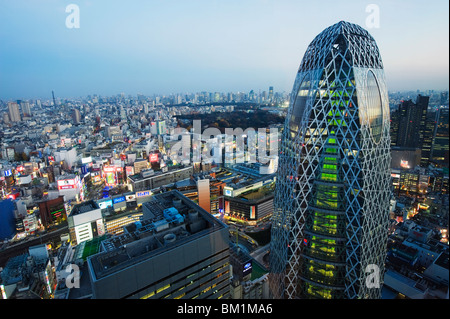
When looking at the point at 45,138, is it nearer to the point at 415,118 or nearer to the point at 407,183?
the point at 407,183

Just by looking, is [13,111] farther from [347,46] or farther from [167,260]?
[347,46]

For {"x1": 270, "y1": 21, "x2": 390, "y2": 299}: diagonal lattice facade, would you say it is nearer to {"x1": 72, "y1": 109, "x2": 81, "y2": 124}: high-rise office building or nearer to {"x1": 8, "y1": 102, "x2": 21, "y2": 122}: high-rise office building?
{"x1": 72, "y1": 109, "x2": 81, "y2": 124}: high-rise office building

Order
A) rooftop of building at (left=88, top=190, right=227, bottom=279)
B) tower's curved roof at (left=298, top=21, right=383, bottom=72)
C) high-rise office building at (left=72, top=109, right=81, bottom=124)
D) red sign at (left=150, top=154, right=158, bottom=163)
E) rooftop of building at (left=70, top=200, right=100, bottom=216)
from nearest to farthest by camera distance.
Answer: rooftop of building at (left=88, top=190, right=227, bottom=279) < tower's curved roof at (left=298, top=21, right=383, bottom=72) < rooftop of building at (left=70, top=200, right=100, bottom=216) < red sign at (left=150, top=154, right=158, bottom=163) < high-rise office building at (left=72, top=109, right=81, bottom=124)

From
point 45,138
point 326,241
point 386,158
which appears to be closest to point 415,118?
point 386,158

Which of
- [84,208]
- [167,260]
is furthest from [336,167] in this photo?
[84,208]

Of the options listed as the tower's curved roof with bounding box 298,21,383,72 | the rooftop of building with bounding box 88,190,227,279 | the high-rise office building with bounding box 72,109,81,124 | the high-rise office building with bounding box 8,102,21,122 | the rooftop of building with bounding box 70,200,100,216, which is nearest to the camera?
the rooftop of building with bounding box 88,190,227,279

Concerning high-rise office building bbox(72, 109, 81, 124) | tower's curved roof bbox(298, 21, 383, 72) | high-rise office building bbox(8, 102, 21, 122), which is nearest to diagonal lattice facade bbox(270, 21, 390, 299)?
tower's curved roof bbox(298, 21, 383, 72)
